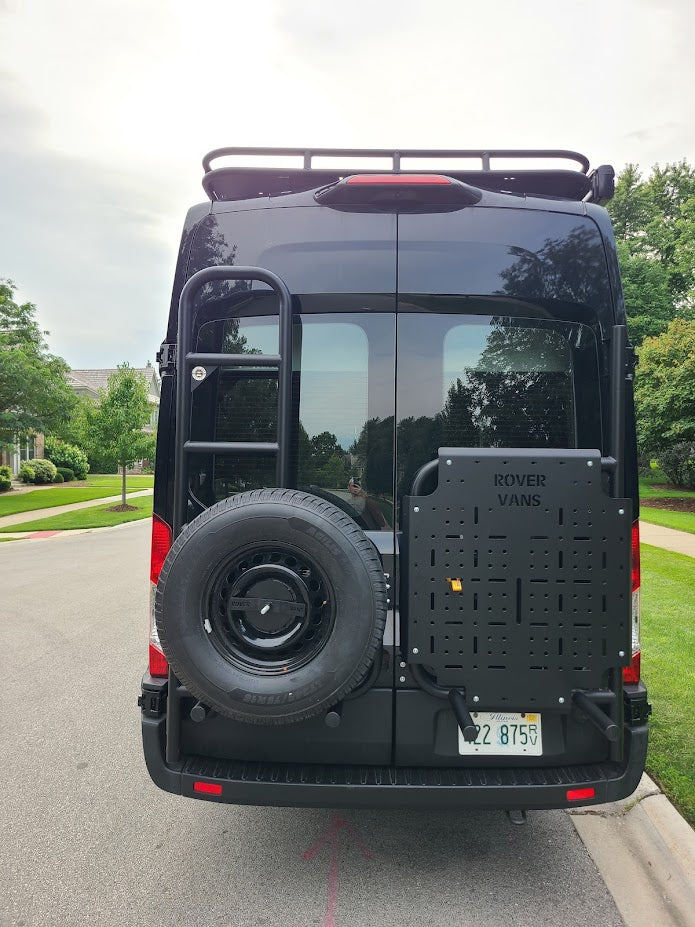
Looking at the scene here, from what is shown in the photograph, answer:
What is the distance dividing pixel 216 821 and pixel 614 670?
6.86ft

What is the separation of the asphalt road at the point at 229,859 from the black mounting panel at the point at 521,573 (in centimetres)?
108

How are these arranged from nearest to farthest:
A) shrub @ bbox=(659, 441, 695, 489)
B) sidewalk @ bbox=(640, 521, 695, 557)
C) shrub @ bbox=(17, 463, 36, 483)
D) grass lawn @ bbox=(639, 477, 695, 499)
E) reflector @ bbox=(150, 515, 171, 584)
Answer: reflector @ bbox=(150, 515, 171, 584) < sidewalk @ bbox=(640, 521, 695, 557) < grass lawn @ bbox=(639, 477, 695, 499) < shrub @ bbox=(659, 441, 695, 489) < shrub @ bbox=(17, 463, 36, 483)

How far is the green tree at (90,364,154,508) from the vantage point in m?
19.8

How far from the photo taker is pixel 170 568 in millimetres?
2039

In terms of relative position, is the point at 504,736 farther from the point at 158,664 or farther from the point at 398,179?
the point at 398,179

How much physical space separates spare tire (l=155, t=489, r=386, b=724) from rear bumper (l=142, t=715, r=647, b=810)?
0.41m

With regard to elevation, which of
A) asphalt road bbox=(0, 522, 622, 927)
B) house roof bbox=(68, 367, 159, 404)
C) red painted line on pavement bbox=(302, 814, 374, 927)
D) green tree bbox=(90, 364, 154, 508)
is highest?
house roof bbox=(68, 367, 159, 404)

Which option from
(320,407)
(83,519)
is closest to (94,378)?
(83,519)

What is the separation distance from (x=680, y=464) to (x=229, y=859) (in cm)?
2404

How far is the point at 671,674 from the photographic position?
190 inches

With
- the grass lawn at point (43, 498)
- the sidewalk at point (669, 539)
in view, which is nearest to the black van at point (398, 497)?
the sidewalk at point (669, 539)

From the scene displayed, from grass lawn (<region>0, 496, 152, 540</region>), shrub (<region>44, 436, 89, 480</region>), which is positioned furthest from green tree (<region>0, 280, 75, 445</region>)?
shrub (<region>44, 436, 89, 480</region>)

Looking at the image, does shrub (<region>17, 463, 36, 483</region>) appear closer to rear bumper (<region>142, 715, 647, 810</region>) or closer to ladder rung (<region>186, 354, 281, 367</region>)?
rear bumper (<region>142, 715, 647, 810</region>)

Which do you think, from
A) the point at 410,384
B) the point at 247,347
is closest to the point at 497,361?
the point at 410,384
